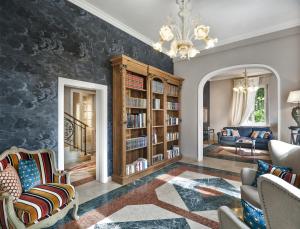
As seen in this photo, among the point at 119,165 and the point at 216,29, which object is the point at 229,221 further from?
the point at 216,29

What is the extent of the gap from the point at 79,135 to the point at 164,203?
16.3 feet

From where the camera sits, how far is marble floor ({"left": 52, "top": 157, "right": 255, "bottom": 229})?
7.45 ft

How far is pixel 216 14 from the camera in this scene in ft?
11.5

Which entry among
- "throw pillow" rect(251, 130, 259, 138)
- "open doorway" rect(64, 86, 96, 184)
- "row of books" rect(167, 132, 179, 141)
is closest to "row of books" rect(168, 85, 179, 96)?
"row of books" rect(167, 132, 179, 141)

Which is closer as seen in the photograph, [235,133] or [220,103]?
[235,133]

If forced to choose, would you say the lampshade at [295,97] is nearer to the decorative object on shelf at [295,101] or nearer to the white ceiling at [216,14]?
the decorative object on shelf at [295,101]

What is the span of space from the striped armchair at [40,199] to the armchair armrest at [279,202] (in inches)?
79.8

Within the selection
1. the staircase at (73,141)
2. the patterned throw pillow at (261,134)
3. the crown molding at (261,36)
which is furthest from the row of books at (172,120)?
the patterned throw pillow at (261,134)

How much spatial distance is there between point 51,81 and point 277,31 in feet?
15.8

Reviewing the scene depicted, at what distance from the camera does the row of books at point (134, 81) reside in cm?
373

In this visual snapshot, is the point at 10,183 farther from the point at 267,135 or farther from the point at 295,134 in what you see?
the point at 267,135

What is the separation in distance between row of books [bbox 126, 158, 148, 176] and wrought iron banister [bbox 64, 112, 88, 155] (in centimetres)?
292

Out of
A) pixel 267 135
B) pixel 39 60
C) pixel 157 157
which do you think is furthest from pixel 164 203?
pixel 267 135

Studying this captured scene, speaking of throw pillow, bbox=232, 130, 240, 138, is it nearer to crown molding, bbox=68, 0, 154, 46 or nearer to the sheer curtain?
the sheer curtain
